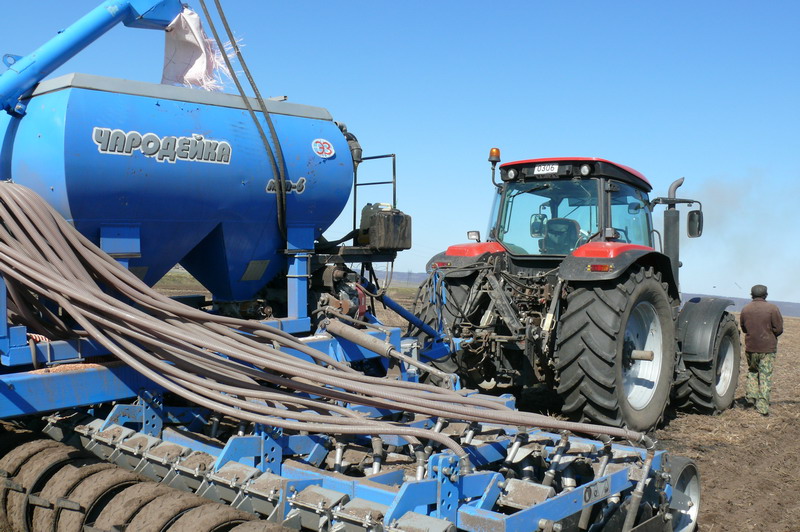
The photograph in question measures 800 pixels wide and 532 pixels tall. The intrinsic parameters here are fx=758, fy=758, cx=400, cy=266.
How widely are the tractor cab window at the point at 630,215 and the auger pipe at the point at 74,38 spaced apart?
3.98 meters

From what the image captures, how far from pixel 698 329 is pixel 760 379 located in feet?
3.60

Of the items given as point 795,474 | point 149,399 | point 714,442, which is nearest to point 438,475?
point 149,399

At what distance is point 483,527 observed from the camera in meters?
3.00

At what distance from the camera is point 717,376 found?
777 cm

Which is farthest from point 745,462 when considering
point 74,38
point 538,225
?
point 74,38

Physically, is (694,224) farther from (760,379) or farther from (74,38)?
(74,38)

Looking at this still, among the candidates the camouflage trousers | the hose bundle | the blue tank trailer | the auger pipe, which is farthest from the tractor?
the auger pipe

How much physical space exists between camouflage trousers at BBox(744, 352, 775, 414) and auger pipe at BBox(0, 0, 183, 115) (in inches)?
252

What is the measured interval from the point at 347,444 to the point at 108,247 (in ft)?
5.44

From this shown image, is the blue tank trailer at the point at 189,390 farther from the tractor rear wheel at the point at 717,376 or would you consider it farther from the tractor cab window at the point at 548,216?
the tractor rear wheel at the point at 717,376

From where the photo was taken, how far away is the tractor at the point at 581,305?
18.7 feet

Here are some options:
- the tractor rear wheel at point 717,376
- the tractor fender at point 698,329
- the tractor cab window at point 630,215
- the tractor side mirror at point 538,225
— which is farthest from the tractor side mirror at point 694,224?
the tractor side mirror at point 538,225

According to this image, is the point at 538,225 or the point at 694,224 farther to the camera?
the point at 694,224

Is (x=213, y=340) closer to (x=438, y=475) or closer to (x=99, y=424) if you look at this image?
(x=99, y=424)
